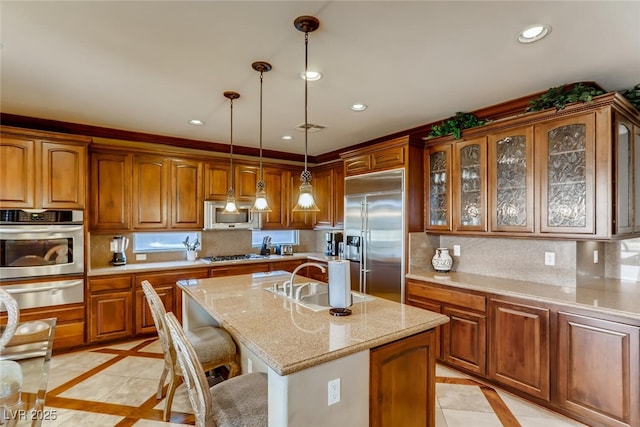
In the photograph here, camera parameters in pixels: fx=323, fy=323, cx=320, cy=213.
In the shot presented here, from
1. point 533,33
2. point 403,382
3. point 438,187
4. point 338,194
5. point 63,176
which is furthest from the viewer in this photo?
point 338,194

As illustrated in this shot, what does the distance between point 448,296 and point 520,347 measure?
0.71m

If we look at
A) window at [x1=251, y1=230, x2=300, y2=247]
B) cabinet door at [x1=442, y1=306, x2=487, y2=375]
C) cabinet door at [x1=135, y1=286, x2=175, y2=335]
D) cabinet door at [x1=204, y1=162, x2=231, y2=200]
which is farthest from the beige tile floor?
window at [x1=251, y1=230, x2=300, y2=247]

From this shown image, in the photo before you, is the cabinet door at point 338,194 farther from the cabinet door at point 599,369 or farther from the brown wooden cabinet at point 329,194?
the cabinet door at point 599,369

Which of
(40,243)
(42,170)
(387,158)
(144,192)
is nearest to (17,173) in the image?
(42,170)

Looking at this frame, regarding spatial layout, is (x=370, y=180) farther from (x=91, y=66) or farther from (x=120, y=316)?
(x=120, y=316)

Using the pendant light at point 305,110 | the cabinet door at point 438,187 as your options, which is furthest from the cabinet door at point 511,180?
the pendant light at point 305,110

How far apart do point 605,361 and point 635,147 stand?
1841 millimetres

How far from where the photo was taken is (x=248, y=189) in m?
5.04

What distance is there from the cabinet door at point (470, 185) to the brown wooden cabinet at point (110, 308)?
12.8 feet

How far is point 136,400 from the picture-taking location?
2721 mm

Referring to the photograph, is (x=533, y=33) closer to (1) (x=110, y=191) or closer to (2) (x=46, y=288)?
(1) (x=110, y=191)

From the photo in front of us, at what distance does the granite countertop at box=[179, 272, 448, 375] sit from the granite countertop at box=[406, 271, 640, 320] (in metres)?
1.12

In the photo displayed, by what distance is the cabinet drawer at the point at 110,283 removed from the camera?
12.2ft

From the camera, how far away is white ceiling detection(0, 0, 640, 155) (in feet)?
5.85
